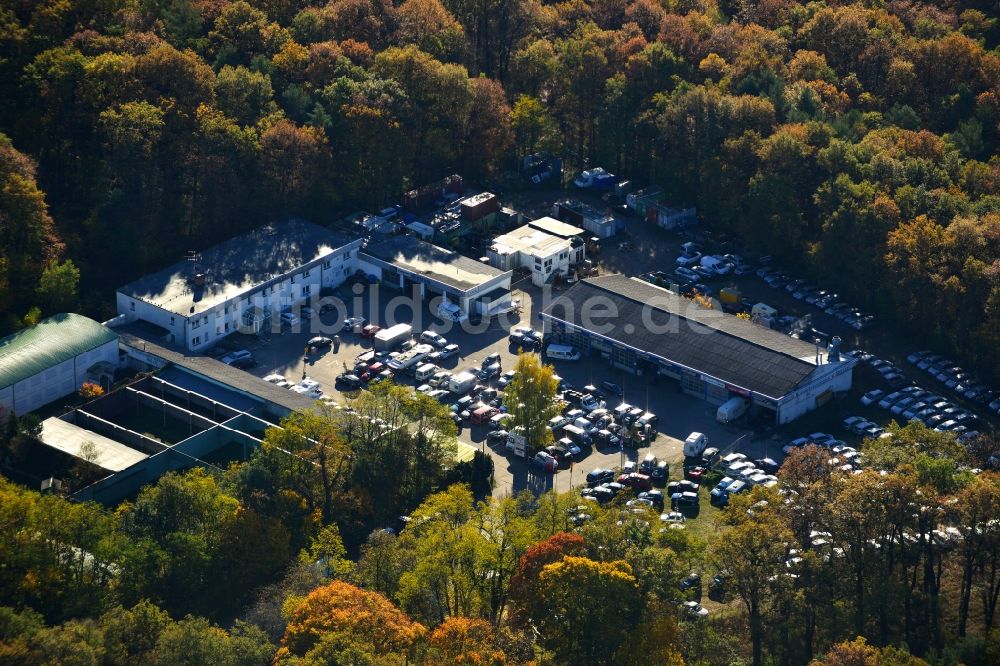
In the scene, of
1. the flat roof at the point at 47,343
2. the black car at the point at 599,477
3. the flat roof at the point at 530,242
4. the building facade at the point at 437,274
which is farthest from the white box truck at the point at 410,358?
the flat roof at the point at 47,343

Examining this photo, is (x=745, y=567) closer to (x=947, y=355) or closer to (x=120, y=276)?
(x=947, y=355)

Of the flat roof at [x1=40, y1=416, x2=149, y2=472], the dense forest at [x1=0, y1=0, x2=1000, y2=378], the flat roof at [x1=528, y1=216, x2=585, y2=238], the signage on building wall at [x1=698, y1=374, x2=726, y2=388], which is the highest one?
the dense forest at [x1=0, y1=0, x2=1000, y2=378]

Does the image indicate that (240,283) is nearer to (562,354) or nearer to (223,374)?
(223,374)

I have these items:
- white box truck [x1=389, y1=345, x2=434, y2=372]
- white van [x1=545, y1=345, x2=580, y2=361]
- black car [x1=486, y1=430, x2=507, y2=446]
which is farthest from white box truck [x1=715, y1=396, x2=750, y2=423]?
white box truck [x1=389, y1=345, x2=434, y2=372]

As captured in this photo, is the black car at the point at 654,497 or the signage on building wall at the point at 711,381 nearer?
the black car at the point at 654,497

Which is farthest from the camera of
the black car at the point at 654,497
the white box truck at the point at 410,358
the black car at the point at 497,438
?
the white box truck at the point at 410,358

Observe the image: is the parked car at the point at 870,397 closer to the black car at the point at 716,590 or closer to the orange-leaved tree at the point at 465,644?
the black car at the point at 716,590

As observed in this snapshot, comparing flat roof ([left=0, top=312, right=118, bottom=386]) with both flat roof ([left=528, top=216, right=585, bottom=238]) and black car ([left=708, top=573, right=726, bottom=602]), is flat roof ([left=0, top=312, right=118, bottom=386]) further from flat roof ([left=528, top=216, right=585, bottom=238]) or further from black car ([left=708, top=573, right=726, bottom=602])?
black car ([left=708, top=573, right=726, bottom=602])
